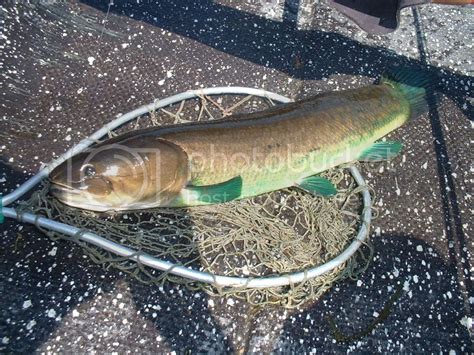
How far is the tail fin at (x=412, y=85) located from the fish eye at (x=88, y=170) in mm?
2261

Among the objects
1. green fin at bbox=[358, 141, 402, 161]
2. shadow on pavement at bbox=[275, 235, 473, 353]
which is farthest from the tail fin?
shadow on pavement at bbox=[275, 235, 473, 353]

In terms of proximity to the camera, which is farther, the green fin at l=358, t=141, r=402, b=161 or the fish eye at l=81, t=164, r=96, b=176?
the green fin at l=358, t=141, r=402, b=161

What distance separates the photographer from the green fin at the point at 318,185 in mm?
2686

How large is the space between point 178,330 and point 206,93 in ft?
5.34

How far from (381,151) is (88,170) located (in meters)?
1.98

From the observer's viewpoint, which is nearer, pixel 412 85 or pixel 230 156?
pixel 230 156

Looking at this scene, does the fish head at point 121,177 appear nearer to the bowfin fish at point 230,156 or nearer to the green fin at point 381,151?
the bowfin fish at point 230,156

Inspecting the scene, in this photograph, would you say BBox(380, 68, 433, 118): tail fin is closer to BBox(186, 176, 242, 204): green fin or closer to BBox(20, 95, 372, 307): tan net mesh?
BBox(20, 95, 372, 307): tan net mesh

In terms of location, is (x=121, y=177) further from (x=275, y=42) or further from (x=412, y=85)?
(x=412, y=85)

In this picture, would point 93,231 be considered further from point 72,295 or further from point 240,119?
point 240,119

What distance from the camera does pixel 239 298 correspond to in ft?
8.01

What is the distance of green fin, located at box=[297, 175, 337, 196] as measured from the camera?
2.69 metres

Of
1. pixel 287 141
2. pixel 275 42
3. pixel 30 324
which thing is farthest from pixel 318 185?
pixel 30 324

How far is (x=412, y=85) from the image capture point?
3.25m
